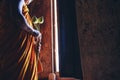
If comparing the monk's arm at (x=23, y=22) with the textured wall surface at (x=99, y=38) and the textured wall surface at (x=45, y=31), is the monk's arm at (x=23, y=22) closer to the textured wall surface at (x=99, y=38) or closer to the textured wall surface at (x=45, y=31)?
the textured wall surface at (x=45, y=31)

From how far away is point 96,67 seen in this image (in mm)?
3631

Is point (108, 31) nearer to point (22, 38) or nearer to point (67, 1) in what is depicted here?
point (67, 1)

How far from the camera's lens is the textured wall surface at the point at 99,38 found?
361 centimetres

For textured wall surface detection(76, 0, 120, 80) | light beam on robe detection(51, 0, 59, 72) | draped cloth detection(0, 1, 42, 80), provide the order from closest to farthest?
draped cloth detection(0, 1, 42, 80), textured wall surface detection(76, 0, 120, 80), light beam on robe detection(51, 0, 59, 72)

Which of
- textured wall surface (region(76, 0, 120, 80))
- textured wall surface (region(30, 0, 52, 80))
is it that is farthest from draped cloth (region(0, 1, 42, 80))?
textured wall surface (region(76, 0, 120, 80))

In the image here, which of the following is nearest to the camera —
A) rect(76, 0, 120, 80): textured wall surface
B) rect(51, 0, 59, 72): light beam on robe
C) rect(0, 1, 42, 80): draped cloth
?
rect(0, 1, 42, 80): draped cloth

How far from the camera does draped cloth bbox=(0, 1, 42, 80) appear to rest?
309 centimetres

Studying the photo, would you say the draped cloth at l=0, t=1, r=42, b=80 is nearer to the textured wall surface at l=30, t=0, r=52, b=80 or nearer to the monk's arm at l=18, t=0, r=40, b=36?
the monk's arm at l=18, t=0, r=40, b=36

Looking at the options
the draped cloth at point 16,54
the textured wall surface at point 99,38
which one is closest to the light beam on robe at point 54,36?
the textured wall surface at point 99,38

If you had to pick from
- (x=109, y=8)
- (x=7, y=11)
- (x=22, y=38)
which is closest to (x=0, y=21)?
(x=7, y=11)

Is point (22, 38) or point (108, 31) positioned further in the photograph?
point (108, 31)

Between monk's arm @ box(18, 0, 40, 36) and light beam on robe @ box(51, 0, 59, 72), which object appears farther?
light beam on robe @ box(51, 0, 59, 72)

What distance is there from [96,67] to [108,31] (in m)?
0.58

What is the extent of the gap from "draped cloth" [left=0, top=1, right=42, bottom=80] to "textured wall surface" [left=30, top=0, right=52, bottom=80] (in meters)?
0.60
